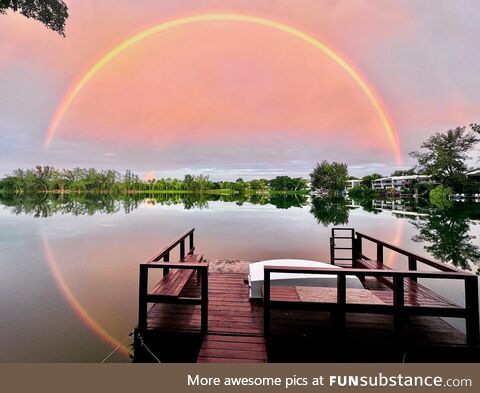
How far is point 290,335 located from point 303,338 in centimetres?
16

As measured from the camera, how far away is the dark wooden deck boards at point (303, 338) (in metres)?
3.32

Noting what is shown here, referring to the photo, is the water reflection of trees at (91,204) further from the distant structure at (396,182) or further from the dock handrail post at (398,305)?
the distant structure at (396,182)

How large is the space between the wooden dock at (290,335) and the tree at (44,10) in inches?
351

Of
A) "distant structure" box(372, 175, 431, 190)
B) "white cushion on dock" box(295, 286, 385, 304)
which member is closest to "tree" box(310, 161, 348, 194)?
"distant structure" box(372, 175, 431, 190)

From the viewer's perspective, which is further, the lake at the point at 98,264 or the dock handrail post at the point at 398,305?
the lake at the point at 98,264

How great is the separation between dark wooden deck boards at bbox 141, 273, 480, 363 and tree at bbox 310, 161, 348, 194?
86.2 m

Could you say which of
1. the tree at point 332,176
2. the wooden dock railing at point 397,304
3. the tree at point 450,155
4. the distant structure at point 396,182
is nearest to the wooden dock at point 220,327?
the wooden dock railing at point 397,304

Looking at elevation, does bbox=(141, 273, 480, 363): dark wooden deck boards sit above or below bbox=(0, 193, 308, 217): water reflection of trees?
below

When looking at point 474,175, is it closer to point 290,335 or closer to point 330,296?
point 330,296

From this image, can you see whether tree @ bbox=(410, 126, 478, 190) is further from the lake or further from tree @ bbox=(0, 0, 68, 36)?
tree @ bbox=(0, 0, 68, 36)

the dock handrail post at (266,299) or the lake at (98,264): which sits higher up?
the dock handrail post at (266,299)

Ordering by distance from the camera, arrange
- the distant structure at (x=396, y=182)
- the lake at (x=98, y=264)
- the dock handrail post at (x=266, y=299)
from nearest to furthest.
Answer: the dock handrail post at (x=266, y=299)
the lake at (x=98, y=264)
the distant structure at (x=396, y=182)

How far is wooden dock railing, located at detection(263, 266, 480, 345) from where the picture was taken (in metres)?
3.26
